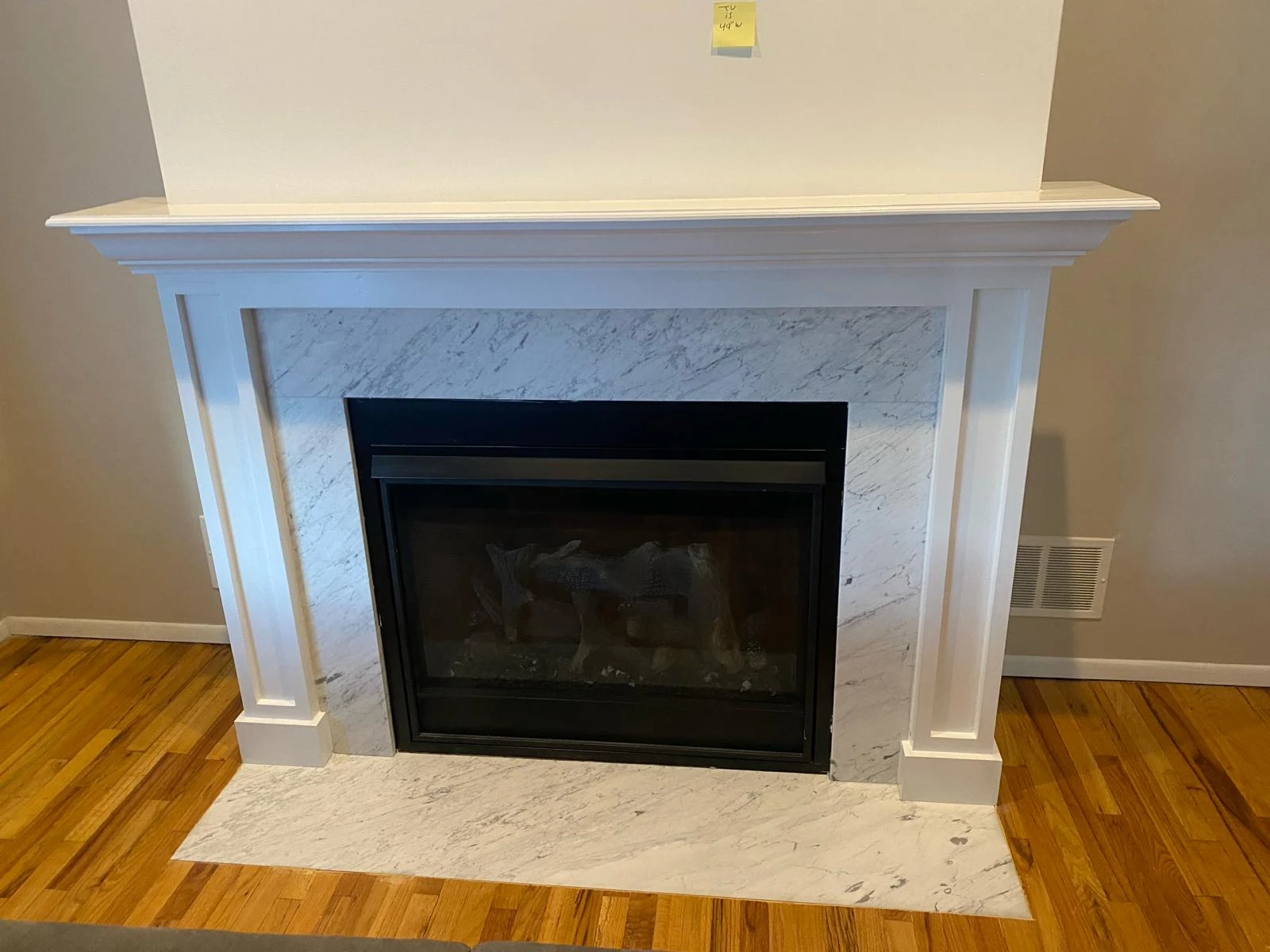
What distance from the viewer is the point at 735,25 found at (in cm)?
146

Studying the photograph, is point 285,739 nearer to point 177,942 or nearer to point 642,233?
point 177,942

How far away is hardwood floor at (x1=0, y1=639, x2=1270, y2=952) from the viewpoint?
1.67 m

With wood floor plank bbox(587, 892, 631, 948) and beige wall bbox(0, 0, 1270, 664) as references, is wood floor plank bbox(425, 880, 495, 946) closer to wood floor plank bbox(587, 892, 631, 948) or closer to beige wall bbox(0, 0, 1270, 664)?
wood floor plank bbox(587, 892, 631, 948)

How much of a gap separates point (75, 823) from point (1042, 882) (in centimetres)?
187

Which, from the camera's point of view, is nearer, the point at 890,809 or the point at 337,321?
the point at 337,321

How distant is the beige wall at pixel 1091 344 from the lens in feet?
5.93

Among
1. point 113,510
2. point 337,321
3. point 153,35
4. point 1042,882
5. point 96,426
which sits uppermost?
point 153,35

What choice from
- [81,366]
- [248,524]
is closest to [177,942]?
[248,524]

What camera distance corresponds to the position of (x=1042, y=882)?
1.76m

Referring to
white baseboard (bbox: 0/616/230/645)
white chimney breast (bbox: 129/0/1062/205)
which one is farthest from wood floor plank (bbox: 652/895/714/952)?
white baseboard (bbox: 0/616/230/645)

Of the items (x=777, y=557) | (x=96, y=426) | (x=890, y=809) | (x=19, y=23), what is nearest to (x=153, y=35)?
(x=19, y=23)

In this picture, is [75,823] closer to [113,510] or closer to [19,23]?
[113,510]

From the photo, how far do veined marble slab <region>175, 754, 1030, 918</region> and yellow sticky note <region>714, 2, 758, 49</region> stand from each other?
1391 mm

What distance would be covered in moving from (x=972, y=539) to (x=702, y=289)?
0.67 metres
